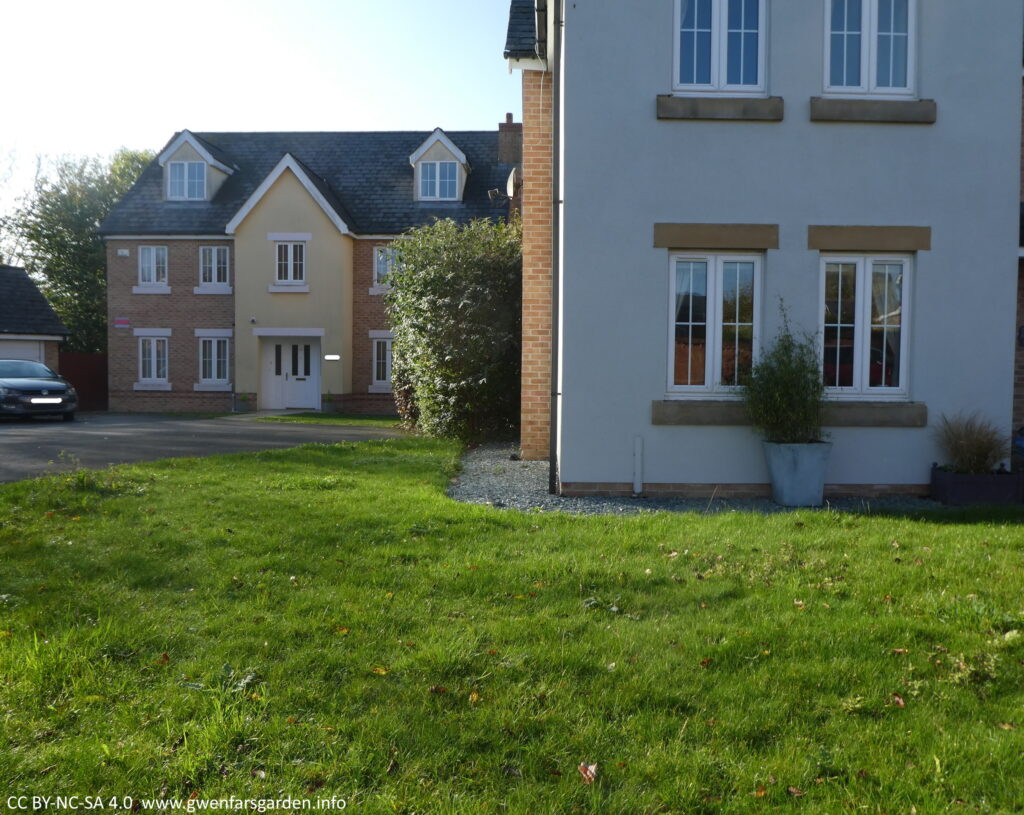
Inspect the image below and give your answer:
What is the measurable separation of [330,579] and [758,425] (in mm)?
4909

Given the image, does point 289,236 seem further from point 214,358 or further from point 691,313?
point 691,313

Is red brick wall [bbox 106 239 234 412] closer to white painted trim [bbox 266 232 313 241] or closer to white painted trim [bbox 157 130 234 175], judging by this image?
white painted trim [bbox 266 232 313 241]

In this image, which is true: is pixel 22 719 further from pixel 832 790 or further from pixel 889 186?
pixel 889 186

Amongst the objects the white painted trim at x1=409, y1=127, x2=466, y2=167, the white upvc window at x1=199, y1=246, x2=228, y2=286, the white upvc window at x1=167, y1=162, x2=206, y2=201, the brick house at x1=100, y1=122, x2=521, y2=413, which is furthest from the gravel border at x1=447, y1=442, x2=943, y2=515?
the white upvc window at x1=167, y1=162, x2=206, y2=201

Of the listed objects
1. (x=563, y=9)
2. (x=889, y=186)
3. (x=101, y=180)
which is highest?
(x=101, y=180)

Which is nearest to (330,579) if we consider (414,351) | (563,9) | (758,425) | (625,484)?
(625,484)

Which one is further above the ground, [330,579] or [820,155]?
[820,155]

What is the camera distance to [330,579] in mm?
5223

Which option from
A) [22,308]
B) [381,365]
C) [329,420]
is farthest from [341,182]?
[22,308]

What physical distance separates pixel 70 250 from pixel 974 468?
131ft

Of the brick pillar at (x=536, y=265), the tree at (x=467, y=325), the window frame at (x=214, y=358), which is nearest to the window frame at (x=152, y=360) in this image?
the window frame at (x=214, y=358)

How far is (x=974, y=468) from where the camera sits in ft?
27.0

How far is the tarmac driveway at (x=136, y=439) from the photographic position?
11.4m

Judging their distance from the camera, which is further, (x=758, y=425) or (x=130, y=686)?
(x=758, y=425)
